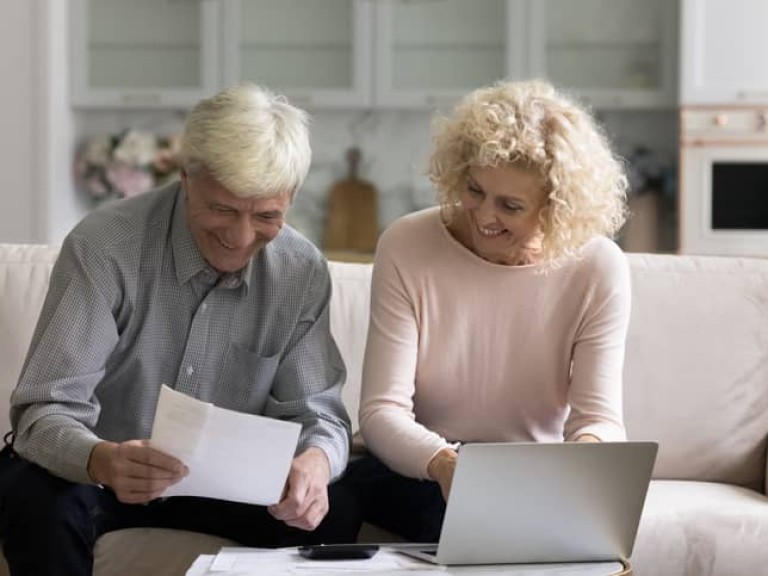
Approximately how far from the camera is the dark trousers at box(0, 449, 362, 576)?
75.5 inches

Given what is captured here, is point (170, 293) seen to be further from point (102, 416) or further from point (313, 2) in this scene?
point (313, 2)

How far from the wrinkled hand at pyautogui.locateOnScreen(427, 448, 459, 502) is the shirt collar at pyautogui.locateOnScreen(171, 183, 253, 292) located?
0.41 meters

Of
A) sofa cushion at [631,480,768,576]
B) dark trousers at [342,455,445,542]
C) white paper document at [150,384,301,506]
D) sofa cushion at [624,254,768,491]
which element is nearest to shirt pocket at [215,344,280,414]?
dark trousers at [342,455,445,542]

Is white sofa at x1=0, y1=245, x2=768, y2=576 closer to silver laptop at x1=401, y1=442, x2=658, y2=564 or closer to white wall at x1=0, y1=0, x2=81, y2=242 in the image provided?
silver laptop at x1=401, y1=442, x2=658, y2=564

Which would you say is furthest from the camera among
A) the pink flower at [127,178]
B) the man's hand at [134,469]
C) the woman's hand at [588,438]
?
the pink flower at [127,178]

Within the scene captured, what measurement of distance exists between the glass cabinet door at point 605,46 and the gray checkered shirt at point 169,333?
3035 millimetres

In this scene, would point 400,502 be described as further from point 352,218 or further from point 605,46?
point 605,46

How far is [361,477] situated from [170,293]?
0.45 m

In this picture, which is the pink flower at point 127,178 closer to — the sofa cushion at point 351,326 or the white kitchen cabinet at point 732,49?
the white kitchen cabinet at point 732,49

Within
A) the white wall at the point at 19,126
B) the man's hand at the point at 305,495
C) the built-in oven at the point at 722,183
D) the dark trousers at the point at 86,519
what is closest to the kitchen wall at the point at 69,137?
the white wall at the point at 19,126

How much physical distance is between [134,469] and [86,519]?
21cm

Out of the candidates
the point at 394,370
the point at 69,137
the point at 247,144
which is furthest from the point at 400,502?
the point at 69,137

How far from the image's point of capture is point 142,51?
532 cm

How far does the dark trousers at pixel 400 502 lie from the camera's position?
7.16 ft
